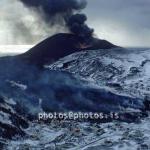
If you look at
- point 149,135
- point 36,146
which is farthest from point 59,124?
point 149,135

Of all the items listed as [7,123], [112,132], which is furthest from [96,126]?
[7,123]

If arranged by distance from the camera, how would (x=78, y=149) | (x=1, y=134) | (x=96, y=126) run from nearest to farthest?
(x=78, y=149)
(x=1, y=134)
(x=96, y=126)

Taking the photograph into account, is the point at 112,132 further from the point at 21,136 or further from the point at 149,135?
the point at 21,136

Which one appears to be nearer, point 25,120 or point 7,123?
point 7,123

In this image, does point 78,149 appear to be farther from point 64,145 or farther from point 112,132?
point 112,132

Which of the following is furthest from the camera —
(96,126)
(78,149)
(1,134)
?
(96,126)

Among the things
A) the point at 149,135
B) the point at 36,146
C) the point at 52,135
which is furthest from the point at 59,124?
the point at 149,135

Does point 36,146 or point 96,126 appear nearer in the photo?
point 36,146

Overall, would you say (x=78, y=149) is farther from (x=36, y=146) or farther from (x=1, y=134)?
(x=1, y=134)
